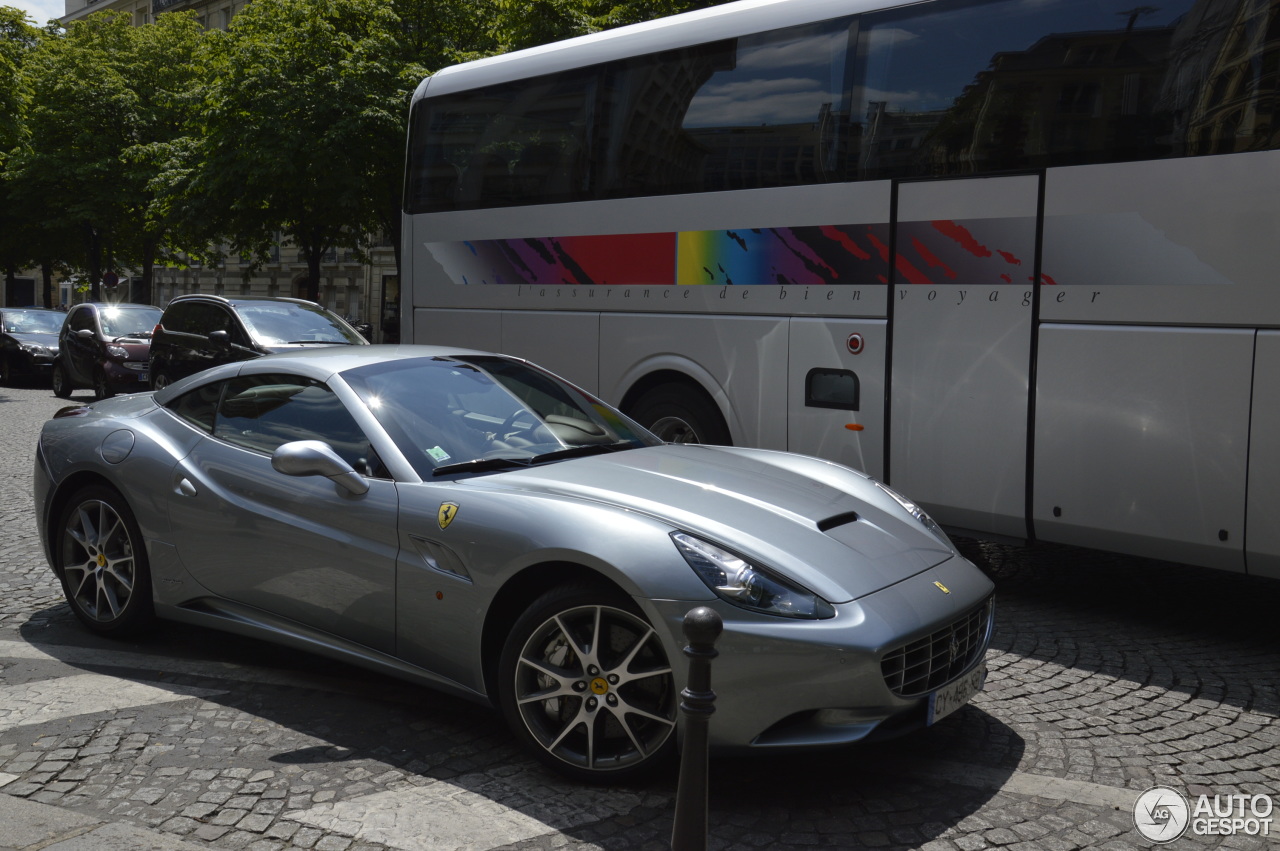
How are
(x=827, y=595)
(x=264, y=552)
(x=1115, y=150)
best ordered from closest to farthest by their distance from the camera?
(x=827, y=595) < (x=264, y=552) < (x=1115, y=150)

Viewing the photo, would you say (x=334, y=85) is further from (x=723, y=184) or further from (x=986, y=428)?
(x=986, y=428)

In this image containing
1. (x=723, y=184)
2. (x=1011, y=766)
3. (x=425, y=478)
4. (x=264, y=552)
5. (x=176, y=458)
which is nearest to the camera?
(x=1011, y=766)

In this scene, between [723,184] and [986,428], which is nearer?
[986,428]

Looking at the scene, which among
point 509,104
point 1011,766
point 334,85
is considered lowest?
point 1011,766

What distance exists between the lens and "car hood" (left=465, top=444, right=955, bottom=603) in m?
3.78

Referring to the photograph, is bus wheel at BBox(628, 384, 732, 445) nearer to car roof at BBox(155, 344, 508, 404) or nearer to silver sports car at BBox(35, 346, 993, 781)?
silver sports car at BBox(35, 346, 993, 781)

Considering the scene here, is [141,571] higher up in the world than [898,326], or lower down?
lower down

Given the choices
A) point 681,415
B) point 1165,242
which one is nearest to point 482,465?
point 1165,242

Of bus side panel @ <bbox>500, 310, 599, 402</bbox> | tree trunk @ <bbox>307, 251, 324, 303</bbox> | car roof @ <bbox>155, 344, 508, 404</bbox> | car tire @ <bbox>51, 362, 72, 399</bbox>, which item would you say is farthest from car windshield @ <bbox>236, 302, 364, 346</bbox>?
tree trunk @ <bbox>307, 251, 324, 303</bbox>

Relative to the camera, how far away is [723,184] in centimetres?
788

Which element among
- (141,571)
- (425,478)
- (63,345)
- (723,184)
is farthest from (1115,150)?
(63,345)

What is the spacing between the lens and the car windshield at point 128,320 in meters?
19.5

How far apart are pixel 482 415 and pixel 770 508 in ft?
4.26

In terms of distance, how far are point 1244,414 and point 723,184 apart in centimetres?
353
